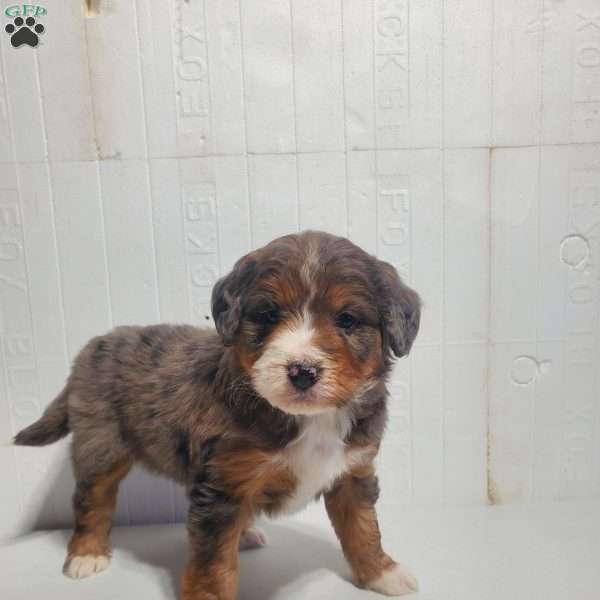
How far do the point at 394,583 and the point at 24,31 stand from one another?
290cm

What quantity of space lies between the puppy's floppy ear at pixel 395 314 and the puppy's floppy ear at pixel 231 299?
45 cm

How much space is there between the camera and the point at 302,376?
189 cm

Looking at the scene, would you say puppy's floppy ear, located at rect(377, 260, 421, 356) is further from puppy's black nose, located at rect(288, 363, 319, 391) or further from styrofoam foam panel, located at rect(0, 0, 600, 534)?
styrofoam foam panel, located at rect(0, 0, 600, 534)

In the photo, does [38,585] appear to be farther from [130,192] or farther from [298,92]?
[298,92]

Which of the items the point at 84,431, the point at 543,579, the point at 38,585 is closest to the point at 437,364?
the point at 543,579

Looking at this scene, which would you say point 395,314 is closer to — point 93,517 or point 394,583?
point 394,583

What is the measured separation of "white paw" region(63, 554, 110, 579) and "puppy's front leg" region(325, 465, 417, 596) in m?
1.07

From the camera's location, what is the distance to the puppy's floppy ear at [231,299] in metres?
2.09

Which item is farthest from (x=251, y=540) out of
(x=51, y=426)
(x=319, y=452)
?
(x=51, y=426)

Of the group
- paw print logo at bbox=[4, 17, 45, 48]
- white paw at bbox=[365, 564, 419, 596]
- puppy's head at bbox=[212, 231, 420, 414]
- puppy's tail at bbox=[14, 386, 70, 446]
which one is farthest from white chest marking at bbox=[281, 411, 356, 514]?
paw print logo at bbox=[4, 17, 45, 48]

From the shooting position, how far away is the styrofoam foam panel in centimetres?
292

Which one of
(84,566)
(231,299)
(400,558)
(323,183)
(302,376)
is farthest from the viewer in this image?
(323,183)

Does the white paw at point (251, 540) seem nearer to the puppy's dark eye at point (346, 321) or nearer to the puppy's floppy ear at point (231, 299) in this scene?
the puppy's floppy ear at point (231, 299)

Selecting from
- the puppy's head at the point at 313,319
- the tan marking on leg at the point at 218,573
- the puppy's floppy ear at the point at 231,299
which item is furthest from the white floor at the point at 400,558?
the puppy's floppy ear at the point at 231,299
